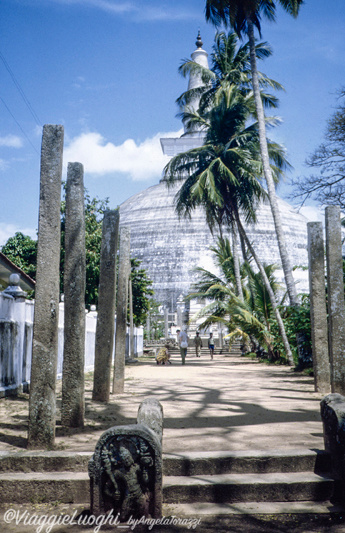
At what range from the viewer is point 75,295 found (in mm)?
6031

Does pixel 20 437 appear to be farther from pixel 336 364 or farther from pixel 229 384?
pixel 229 384

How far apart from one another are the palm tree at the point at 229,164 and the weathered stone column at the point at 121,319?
9253 mm

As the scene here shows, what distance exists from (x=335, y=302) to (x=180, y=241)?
4112 cm

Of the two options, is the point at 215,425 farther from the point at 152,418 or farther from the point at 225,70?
the point at 225,70

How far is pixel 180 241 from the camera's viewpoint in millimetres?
48719

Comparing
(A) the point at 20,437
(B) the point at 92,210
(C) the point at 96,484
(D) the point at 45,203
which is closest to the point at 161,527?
(C) the point at 96,484

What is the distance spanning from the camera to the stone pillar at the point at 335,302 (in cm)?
752

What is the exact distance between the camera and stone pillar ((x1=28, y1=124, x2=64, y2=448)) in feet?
15.3

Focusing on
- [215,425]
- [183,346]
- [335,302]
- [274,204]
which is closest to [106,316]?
[215,425]

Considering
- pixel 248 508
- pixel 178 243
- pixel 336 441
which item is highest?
pixel 178 243

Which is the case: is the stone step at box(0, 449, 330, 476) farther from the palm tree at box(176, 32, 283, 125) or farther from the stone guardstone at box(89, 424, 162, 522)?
the palm tree at box(176, 32, 283, 125)

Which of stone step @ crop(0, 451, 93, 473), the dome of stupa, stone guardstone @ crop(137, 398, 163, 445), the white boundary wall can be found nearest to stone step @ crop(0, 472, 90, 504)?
stone step @ crop(0, 451, 93, 473)

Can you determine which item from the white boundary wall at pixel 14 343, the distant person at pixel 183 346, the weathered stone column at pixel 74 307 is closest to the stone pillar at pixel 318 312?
the weathered stone column at pixel 74 307

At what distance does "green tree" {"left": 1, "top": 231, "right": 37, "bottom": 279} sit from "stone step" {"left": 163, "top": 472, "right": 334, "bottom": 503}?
21257 millimetres
